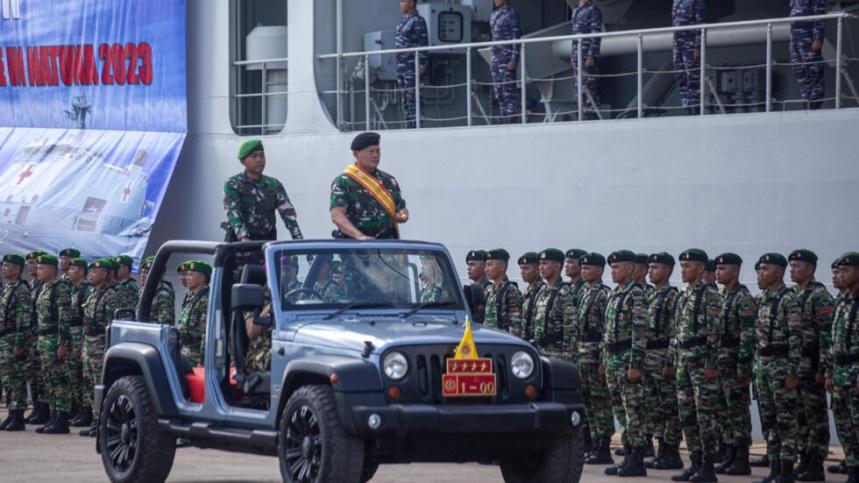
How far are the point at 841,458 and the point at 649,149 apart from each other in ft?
10.8

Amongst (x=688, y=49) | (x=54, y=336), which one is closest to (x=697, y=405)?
(x=688, y=49)

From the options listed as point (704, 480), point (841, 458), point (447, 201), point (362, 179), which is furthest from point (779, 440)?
point (447, 201)

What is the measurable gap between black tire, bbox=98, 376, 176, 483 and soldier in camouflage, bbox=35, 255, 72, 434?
481cm

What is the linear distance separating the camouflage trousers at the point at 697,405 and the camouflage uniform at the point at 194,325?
3584 mm

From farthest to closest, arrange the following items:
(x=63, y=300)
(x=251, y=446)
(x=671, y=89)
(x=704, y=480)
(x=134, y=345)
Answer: (x=671, y=89) → (x=63, y=300) → (x=704, y=480) → (x=134, y=345) → (x=251, y=446)

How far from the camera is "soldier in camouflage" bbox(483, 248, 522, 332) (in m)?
12.5

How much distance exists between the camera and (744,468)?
1055 centimetres

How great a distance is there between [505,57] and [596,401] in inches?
177

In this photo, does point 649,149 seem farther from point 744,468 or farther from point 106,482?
point 106,482

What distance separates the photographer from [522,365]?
809 centimetres

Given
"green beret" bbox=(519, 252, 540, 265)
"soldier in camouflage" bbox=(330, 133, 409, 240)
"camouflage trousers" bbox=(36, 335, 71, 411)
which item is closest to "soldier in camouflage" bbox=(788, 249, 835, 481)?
"soldier in camouflage" bbox=(330, 133, 409, 240)

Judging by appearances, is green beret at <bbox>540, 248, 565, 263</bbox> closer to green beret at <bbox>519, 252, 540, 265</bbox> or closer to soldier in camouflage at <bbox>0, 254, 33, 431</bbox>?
green beret at <bbox>519, 252, 540, 265</bbox>

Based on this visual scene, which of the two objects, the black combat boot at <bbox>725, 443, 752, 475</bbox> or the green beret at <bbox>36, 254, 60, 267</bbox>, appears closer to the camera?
the black combat boot at <bbox>725, 443, 752, 475</bbox>

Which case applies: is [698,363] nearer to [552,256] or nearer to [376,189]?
[552,256]
